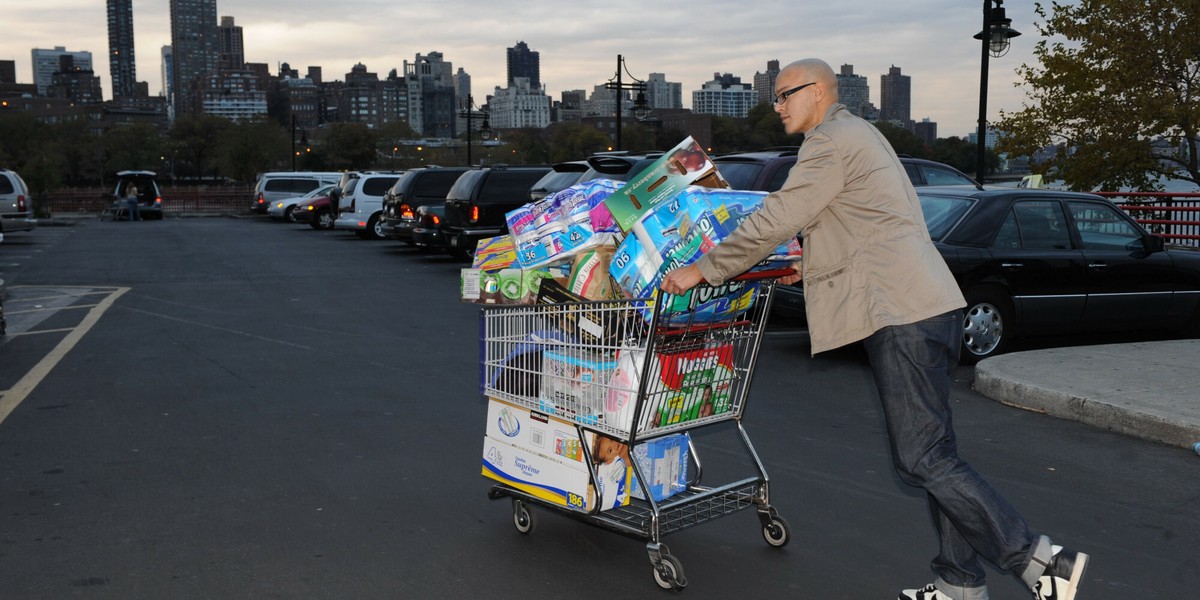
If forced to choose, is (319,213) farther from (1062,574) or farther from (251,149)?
(251,149)

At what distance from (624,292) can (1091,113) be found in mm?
20526

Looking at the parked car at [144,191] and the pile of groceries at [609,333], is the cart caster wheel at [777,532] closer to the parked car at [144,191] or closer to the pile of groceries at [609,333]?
the pile of groceries at [609,333]

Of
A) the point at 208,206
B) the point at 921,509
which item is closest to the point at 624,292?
the point at 921,509

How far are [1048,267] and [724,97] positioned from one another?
65.2m

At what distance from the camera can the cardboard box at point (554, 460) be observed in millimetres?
4715

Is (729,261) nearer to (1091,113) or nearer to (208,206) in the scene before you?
(1091,113)

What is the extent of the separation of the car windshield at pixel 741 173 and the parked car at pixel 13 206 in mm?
23775

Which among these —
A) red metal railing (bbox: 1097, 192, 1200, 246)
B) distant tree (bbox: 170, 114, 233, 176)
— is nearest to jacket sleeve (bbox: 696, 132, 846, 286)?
red metal railing (bbox: 1097, 192, 1200, 246)

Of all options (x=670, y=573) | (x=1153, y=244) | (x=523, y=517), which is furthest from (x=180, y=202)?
(x=670, y=573)

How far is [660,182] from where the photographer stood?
14.6ft

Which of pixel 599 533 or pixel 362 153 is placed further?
pixel 362 153

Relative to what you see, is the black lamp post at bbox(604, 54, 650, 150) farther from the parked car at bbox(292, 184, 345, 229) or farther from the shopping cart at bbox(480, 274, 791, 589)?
the shopping cart at bbox(480, 274, 791, 589)

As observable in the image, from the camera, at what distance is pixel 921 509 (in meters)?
5.51

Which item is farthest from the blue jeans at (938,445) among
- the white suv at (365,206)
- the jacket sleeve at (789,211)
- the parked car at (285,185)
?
the parked car at (285,185)
